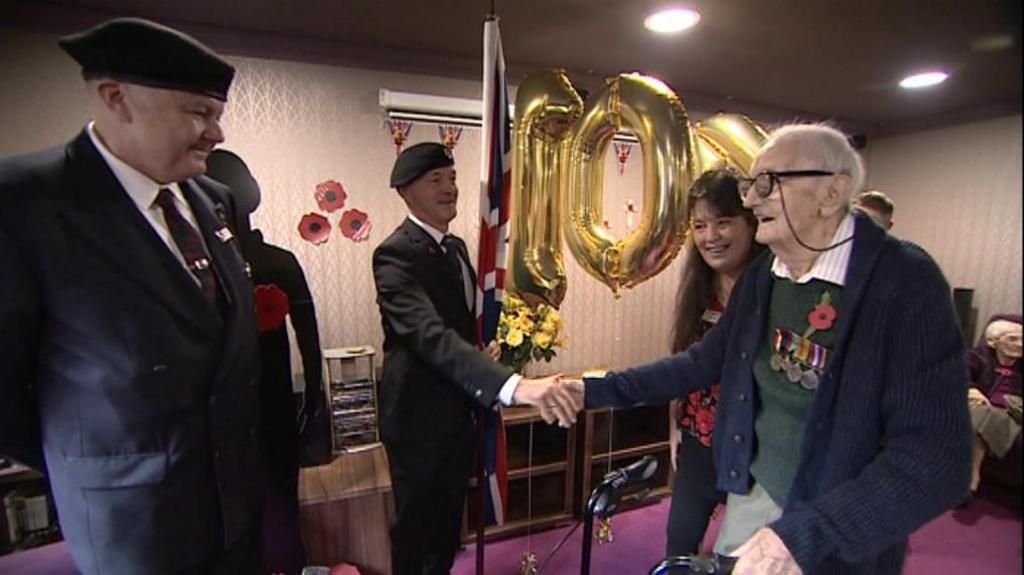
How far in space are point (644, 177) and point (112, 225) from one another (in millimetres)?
1251

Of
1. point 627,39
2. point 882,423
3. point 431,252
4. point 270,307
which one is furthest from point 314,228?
point 882,423

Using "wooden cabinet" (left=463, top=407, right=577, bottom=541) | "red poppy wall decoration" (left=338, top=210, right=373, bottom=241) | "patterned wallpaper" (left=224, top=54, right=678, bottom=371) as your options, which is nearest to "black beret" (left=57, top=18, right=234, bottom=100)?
"patterned wallpaper" (left=224, top=54, right=678, bottom=371)

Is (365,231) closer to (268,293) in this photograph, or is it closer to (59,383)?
(268,293)

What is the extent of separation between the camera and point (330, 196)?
68.6 inches

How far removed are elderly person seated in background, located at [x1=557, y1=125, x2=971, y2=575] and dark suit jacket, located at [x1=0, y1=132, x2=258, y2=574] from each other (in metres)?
0.96

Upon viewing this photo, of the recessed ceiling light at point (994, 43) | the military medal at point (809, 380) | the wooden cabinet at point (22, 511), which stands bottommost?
the wooden cabinet at point (22, 511)

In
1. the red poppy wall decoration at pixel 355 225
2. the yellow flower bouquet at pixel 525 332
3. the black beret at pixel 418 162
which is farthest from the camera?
the red poppy wall decoration at pixel 355 225

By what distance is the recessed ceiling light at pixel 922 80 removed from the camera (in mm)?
928

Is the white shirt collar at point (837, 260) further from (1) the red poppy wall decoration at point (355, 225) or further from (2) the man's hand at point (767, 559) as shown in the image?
(1) the red poppy wall decoration at point (355, 225)

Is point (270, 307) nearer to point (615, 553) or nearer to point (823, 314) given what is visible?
point (823, 314)

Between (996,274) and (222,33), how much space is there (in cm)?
182

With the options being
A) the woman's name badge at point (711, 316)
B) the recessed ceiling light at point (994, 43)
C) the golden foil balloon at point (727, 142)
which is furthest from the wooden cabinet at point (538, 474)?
the recessed ceiling light at point (994, 43)

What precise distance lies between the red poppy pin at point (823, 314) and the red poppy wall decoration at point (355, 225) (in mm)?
1520

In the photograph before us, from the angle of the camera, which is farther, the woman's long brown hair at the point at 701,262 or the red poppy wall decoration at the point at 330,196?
the red poppy wall decoration at the point at 330,196
